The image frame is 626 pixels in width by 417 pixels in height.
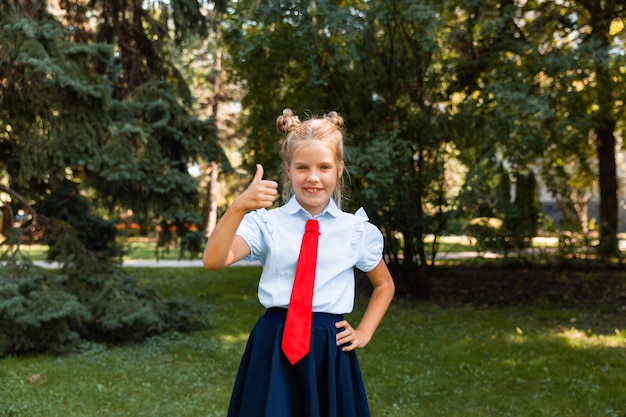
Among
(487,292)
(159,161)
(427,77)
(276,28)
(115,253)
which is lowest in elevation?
(487,292)

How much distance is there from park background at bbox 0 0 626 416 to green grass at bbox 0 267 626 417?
27mm

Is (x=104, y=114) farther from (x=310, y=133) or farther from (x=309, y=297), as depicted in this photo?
(x=309, y=297)

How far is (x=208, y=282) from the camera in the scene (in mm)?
11352

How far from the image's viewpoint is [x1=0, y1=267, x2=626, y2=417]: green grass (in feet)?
15.1

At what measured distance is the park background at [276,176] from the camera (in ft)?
17.7

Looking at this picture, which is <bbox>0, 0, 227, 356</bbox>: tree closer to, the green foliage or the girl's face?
the green foliage

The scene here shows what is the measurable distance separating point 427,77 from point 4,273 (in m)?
5.50

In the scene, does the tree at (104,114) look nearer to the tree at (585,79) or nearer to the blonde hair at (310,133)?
the blonde hair at (310,133)

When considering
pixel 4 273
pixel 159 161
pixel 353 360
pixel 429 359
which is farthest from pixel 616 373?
pixel 4 273

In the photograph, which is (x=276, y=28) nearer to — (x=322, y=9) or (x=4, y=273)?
(x=322, y=9)

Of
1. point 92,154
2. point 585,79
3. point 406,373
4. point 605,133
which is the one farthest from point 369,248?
point 605,133

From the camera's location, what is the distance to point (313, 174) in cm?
233

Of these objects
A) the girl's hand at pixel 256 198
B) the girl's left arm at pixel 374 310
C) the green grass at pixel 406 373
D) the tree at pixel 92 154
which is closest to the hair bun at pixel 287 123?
the girl's hand at pixel 256 198

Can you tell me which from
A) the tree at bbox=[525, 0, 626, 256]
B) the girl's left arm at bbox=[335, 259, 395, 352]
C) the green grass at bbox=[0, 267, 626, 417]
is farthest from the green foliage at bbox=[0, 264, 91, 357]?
the tree at bbox=[525, 0, 626, 256]
